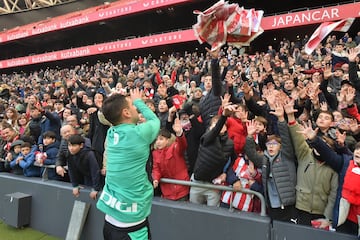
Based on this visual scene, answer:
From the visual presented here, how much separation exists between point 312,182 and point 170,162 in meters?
1.58

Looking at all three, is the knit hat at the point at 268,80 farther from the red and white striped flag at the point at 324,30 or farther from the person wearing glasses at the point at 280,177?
the person wearing glasses at the point at 280,177

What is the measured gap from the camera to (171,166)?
3771mm

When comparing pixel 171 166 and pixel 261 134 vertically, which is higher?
pixel 261 134

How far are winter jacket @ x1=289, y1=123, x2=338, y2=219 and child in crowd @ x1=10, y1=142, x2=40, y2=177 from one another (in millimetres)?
3710

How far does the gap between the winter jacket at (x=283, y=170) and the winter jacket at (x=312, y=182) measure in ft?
0.16

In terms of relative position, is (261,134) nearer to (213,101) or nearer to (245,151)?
(245,151)

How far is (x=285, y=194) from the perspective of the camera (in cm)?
294

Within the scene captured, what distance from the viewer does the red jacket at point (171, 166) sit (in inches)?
146

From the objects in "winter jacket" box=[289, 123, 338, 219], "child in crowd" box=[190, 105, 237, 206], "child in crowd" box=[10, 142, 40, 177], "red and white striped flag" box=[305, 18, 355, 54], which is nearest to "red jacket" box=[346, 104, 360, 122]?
"red and white striped flag" box=[305, 18, 355, 54]

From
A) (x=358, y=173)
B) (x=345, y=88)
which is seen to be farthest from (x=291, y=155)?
(x=345, y=88)

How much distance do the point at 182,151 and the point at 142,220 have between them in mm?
1551

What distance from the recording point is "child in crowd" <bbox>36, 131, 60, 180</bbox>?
4625 mm

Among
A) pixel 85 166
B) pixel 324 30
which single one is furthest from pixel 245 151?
pixel 324 30

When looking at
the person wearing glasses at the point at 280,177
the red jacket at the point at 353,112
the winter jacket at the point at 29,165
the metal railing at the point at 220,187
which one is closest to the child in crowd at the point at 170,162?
the metal railing at the point at 220,187
